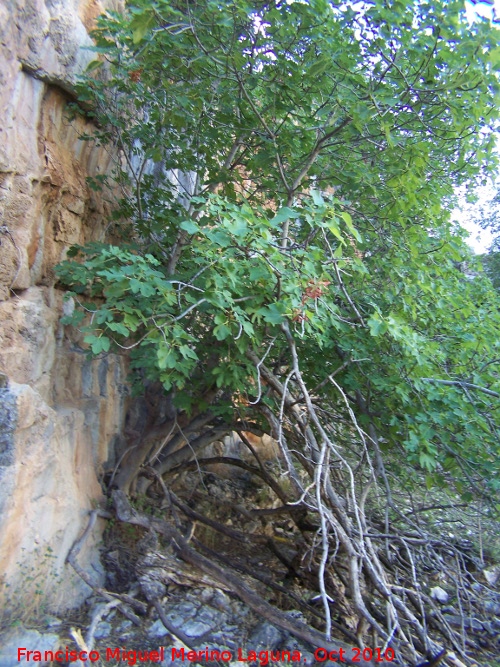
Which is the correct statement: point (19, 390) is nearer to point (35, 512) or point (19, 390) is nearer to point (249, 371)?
point (35, 512)

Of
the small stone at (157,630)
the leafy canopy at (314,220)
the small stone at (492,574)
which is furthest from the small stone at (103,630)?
the small stone at (492,574)

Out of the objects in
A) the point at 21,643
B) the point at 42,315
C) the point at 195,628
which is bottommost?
the point at 195,628

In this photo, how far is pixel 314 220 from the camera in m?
2.45

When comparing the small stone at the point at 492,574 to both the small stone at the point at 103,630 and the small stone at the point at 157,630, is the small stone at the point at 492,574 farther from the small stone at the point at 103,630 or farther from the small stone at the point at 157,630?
the small stone at the point at 103,630

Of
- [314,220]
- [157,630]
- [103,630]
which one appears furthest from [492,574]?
[314,220]

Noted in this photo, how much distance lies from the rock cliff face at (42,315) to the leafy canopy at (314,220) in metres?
0.24

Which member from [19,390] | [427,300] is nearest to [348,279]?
[427,300]

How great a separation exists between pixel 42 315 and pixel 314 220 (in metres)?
1.81

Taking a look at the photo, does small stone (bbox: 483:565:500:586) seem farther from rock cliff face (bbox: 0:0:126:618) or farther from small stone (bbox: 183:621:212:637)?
rock cliff face (bbox: 0:0:126:618)

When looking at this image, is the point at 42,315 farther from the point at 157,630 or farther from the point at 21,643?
the point at 157,630

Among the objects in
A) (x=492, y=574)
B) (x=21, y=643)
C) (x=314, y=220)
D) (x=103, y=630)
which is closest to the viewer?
(x=314, y=220)

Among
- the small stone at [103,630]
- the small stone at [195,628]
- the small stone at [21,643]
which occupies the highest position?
the small stone at [21,643]

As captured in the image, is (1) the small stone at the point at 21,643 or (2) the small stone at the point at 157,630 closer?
(1) the small stone at the point at 21,643

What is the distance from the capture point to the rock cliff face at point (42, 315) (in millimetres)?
2836
